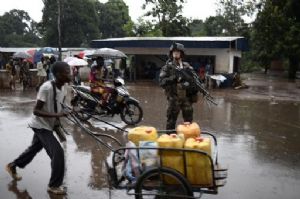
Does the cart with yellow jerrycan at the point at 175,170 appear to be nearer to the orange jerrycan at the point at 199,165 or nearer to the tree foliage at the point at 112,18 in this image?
the orange jerrycan at the point at 199,165

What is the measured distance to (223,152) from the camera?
7.60 m

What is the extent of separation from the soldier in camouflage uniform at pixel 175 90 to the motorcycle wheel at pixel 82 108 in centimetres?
335

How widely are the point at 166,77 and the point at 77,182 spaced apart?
240 cm

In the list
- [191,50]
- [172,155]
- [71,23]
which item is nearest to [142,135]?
[172,155]

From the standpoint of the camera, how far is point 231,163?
6875mm

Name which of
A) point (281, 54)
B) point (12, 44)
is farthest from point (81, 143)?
point (12, 44)

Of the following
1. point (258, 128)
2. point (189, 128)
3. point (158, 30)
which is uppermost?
point (158, 30)

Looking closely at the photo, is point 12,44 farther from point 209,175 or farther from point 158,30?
point 209,175

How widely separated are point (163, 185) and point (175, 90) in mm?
3037

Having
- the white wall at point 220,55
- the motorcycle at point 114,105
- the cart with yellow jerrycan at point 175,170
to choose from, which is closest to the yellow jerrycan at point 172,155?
the cart with yellow jerrycan at point 175,170

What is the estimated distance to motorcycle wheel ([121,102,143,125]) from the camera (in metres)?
10.2

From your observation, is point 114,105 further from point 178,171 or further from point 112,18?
point 112,18

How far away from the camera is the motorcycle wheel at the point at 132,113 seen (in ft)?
33.4

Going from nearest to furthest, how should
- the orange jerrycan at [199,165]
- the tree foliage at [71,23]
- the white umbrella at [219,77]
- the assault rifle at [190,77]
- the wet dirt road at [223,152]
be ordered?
the orange jerrycan at [199,165] < the wet dirt road at [223,152] < the assault rifle at [190,77] < the white umbrella at [219,77] < the tree foliage at [71,23]
